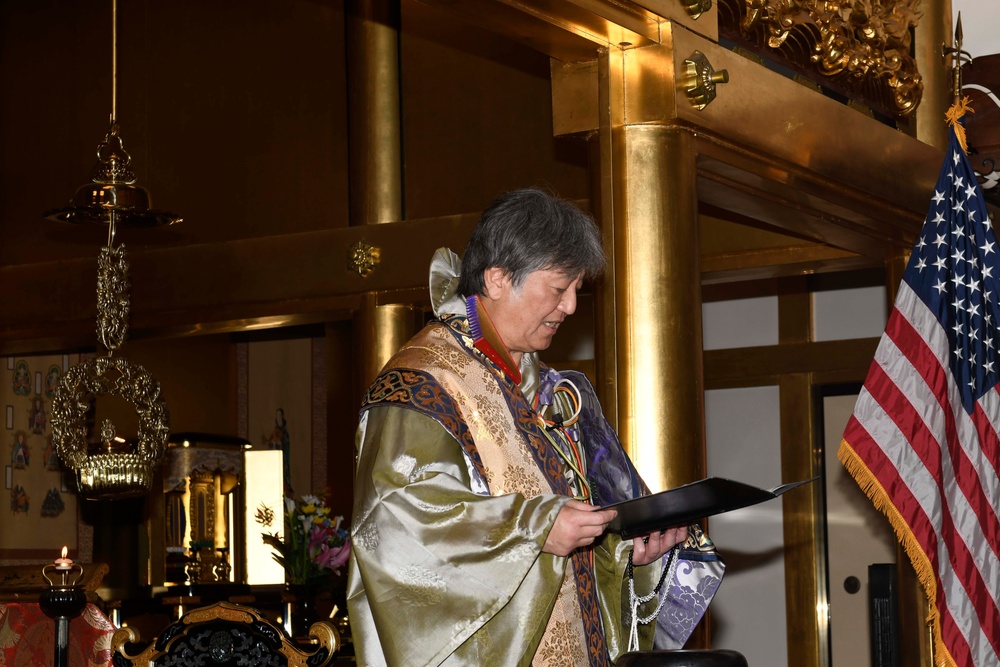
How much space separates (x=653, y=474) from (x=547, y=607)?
109cm

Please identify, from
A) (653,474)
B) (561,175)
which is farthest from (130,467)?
(653,474)

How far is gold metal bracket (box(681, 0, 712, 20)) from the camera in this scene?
11.6 ft

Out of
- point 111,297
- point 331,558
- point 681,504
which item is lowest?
point 331,558

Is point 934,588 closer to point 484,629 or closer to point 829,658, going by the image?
point 484,629

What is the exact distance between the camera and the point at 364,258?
18.7ft

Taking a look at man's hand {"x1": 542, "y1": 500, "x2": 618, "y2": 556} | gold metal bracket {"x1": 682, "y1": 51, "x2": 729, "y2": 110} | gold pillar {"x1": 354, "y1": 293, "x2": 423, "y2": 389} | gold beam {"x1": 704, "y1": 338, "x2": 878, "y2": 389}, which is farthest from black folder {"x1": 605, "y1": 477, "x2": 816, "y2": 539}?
gold beam {"x1": 704, "y1": 338, "x2": 878, "y2": 389}

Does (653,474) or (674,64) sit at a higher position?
(674,64)

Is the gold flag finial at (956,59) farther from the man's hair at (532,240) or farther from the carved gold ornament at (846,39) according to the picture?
the man's hair at (532,240)

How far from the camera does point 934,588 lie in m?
4.14

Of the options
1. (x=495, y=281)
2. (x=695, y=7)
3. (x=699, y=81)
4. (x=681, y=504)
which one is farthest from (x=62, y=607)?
(x=695, y=7)

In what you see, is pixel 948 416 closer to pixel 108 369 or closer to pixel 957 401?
pixel 957 401

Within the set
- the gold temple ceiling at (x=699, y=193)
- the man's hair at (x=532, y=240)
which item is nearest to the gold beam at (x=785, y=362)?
the gold temple ceiling at (x=699, y=193)

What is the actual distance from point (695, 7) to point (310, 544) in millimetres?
2616

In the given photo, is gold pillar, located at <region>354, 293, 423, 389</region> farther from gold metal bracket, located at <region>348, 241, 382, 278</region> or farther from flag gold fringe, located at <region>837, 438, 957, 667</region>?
flag gold fringe, located at <region>837, 438, 957, 667</region>
